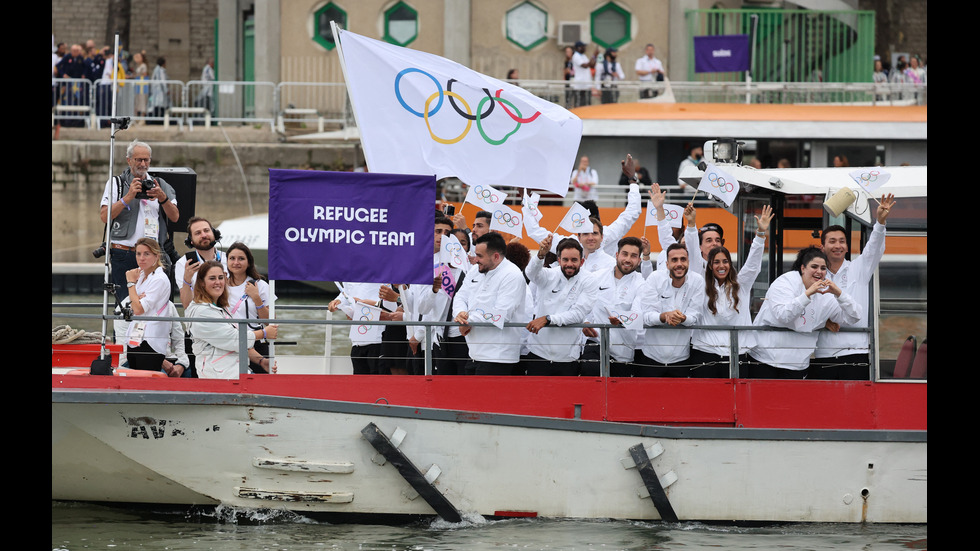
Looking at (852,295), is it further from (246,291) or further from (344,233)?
(246,291)

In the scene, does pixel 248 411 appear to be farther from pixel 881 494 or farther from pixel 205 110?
pixel 205 110

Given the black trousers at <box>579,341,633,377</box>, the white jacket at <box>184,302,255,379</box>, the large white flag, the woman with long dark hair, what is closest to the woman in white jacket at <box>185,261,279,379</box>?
the white jacket at <box>184,302,255,379</box>

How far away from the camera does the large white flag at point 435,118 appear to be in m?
9.92

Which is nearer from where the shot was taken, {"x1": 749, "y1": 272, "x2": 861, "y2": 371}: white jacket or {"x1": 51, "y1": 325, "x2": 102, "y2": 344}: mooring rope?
{"x1": 749, "y1": 272, "x2": 861, "y2": 371}: white jacket

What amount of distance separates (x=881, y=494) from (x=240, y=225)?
60.6 ft

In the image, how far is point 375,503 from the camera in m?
9.16

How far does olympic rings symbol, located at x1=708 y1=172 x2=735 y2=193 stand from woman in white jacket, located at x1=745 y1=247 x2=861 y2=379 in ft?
2.58

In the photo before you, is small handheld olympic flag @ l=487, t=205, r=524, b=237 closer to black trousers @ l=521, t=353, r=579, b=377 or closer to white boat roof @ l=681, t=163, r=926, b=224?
black trousers @ l=521, t=353, r=579, b=377

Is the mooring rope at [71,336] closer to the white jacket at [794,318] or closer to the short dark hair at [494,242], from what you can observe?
the short dark hair at [494,242]

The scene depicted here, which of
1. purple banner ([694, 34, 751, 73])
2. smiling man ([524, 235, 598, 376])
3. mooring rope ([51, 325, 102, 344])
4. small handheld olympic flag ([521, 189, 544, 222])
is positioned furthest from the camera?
purple banner ([694, 34, 751, 73])

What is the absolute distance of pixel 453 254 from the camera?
9.79 metres

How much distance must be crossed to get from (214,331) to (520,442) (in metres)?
2.44

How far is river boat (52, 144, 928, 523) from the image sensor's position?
8938 millimetres
